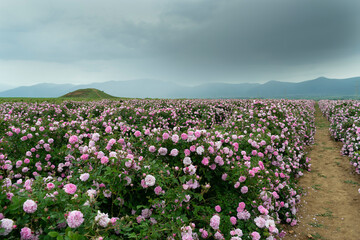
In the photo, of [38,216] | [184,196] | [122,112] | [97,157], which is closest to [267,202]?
[184,196]

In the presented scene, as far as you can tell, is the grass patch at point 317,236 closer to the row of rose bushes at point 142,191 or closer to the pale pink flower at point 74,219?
the row of rose bushes at point 142,191

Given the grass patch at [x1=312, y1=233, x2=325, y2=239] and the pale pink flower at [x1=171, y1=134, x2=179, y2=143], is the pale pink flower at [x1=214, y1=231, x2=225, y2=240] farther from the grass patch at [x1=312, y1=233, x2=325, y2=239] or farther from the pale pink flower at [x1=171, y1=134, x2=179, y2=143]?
the grass patch at [x1=312, y1=233, x2=325, y2=239]

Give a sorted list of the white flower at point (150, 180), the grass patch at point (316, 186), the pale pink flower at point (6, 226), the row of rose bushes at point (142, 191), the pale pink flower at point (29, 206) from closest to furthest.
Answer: the pale pink flower at point (6, 226) → the pale pink flower at point (29, 206) → the row of rose bushes at point (142, 191) → the white flower at point (150, 180) → the grass patch at point (316, 186)

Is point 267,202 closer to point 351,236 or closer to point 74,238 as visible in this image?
point 351,236

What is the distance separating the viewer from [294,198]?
5184 millimetres

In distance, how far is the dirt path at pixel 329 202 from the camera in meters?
4.39

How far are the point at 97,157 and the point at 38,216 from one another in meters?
1.09

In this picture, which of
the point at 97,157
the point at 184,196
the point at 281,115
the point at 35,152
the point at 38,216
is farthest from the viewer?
the point at 281,115

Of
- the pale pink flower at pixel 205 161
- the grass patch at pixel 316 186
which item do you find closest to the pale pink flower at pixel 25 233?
the pale pink flower at pixel 205 161

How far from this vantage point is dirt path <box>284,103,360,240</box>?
4.39 metres

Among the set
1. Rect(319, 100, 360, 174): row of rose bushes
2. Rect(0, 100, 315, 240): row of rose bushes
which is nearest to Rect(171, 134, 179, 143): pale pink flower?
Rect(0, 100, 315, 240): row of rose bushes

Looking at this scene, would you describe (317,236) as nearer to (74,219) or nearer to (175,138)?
(175,138)

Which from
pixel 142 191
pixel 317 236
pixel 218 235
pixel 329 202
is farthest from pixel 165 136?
pixel 329 202

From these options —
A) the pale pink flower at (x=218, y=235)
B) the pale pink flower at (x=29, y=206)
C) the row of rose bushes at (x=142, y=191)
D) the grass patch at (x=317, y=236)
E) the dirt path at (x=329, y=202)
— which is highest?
the pale pink flower at (x=29, y=206)
